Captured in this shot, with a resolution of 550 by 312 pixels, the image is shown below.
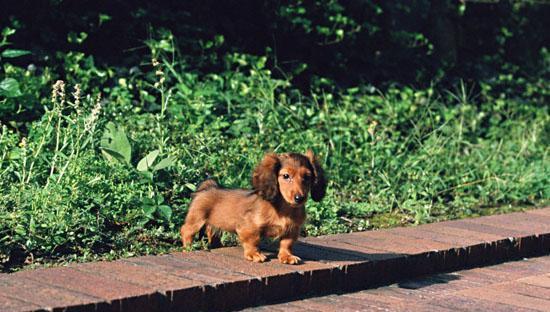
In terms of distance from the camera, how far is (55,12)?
8180 millimetres

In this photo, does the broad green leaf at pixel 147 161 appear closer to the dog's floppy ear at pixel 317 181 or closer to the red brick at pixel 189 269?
the red brick at pixel 189 269

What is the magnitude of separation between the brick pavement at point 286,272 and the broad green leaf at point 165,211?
36 cm

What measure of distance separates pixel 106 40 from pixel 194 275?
161 inches

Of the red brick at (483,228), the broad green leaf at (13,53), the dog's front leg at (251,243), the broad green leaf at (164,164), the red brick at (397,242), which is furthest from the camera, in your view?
the broad green leaf at (13,53)

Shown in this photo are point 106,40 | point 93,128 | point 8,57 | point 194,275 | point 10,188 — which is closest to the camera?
point 194,275

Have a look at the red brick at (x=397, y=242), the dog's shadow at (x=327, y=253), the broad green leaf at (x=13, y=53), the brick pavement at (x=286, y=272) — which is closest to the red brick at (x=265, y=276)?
the brick pavement at (x=286, y=272)

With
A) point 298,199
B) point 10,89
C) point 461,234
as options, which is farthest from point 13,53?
point 461,234

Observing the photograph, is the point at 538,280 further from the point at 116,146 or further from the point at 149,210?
the point at 116,146

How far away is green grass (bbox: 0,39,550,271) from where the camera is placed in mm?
5473

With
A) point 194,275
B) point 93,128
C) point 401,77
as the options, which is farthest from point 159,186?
point 401,77

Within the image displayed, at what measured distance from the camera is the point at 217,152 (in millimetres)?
6926

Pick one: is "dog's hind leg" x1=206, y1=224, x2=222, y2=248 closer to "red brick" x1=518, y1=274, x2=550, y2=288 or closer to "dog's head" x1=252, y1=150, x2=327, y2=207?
"dog's head" x1=252, y1=150, x2=327, y2=207

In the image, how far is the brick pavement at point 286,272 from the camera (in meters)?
4.35

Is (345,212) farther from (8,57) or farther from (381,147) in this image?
(8,57)
